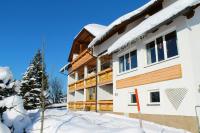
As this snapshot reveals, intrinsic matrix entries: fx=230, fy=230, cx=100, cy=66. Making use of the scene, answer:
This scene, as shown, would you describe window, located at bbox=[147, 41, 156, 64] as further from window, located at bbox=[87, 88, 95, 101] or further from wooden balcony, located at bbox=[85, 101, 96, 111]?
window, located at bbox=[87, 88, 95, 101]

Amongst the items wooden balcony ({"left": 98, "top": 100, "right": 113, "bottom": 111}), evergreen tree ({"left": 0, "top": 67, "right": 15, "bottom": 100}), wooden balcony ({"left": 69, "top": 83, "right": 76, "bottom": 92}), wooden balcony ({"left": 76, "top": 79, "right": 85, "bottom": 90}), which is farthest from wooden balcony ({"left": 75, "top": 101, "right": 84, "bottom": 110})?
evergreen tree ({"left": 0, "top": 67, "right": 15, "bottom": 100})

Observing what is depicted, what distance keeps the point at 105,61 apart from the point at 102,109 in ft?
17.6

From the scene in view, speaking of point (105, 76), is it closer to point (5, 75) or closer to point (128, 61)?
point (128, 61)

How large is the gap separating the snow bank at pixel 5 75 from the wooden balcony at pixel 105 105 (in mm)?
9114

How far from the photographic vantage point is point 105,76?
816 inches

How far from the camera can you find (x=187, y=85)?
11.4 meters

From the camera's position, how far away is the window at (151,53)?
1435 centimetres

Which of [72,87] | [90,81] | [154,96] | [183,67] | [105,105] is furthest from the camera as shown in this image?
[72,87]

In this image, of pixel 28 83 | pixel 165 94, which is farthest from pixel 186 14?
pixel 28 83

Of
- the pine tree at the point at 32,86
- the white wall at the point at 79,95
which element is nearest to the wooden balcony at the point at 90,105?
the white wall at the point at 79,95

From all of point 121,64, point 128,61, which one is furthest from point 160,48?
point 121,64

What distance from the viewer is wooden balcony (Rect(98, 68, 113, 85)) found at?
65.0 feet

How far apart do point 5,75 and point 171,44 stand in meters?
9.15

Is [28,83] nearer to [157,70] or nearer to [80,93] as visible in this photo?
[80,93]
